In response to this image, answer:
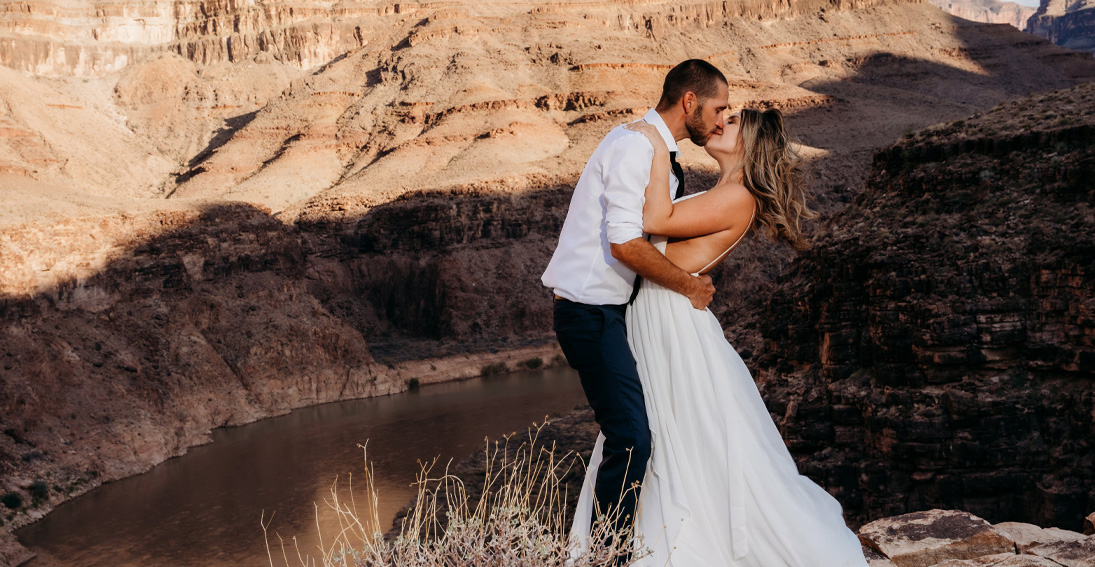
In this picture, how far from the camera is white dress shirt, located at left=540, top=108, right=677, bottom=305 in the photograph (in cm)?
489

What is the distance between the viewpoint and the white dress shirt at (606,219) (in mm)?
4891

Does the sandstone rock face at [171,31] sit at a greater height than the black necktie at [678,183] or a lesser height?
greater

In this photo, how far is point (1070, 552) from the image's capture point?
621 cm

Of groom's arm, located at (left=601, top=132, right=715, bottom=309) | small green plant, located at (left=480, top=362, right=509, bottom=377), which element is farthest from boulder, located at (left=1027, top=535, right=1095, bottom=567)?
small green plant, located at (left=480, top=362, right=509, bottom=377)

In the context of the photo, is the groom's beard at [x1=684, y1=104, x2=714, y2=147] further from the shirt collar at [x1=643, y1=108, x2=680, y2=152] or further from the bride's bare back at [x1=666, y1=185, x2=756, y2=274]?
the bride's bare back at [x1=666, y1=185, x2=756, y2=274]

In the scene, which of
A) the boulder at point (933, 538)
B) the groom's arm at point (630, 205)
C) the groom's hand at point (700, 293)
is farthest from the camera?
the boulder at point (933, 538)

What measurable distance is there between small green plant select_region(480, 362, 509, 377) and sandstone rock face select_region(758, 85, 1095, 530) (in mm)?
33658

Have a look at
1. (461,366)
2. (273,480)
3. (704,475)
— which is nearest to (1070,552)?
(704,475)

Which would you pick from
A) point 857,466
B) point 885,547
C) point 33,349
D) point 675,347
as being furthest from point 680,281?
point 33,349

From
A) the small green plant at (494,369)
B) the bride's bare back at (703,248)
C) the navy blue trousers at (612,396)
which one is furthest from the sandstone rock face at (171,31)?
the navy blue trousers at (612,396)

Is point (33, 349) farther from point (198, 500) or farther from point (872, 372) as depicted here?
point (872, 372)

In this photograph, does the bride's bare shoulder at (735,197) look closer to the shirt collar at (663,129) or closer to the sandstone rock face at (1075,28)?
the shirt collar at (663,129)

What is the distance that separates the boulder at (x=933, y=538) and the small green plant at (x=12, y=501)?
30536mm

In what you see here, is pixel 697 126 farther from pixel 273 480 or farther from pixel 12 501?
pixel 12 501
